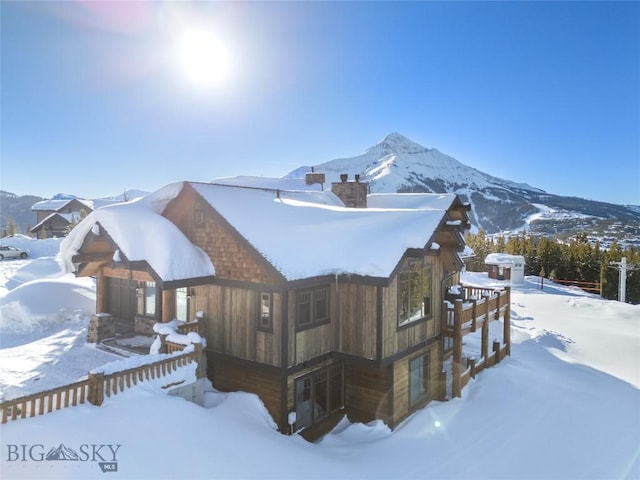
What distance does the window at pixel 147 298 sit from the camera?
14.1 meters

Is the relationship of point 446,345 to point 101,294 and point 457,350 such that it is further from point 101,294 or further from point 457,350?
point 101,294

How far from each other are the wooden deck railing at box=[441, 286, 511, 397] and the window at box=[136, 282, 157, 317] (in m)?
9.51

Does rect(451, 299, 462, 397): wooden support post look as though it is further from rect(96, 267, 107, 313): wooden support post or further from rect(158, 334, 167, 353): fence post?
rect(96, 267, 107, 313): wooden support post

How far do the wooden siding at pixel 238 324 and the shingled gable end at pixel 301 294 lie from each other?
3 centimetres

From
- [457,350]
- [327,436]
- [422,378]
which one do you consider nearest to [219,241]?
[327,436]

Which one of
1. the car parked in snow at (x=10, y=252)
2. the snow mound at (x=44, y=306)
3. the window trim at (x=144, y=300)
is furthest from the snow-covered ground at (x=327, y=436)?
the car parked in snow at (x=10, y=252)

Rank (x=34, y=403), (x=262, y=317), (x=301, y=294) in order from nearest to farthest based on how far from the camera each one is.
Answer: (x=34, y=403) → (x=301, y=294) → (x=262, y=317)

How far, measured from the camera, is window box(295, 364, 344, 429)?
11.2 meters

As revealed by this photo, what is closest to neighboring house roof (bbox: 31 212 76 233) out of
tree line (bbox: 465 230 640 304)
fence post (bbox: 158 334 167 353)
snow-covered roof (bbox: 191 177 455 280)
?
snow-covered roof (bbox: 191 177 455 280)

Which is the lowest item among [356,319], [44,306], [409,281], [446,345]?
[446,345]

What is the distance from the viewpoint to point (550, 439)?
11.1 metres

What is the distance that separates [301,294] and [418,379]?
5.24 m

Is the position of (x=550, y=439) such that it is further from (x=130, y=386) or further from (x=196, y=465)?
(x=130, y=386)

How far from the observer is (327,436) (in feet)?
37.9
